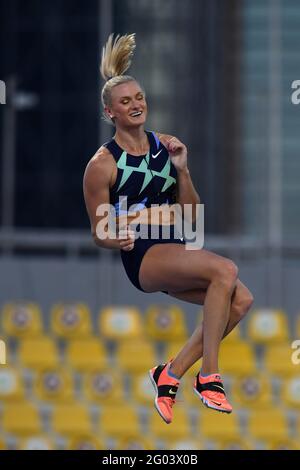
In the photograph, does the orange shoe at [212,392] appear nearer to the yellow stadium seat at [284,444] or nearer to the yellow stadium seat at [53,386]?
the yellow stadium seat at [284,444]

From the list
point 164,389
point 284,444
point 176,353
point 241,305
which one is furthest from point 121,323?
point 241,305

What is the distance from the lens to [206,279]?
9.23 meters

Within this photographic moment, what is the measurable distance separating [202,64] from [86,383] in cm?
1651

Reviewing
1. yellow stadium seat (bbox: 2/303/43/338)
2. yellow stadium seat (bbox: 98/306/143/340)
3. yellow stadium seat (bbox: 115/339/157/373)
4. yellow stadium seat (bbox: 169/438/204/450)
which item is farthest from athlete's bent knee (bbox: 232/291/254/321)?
yellow stadium seat (bbox: 2/303/43/338)

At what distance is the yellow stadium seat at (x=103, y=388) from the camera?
18422 mm

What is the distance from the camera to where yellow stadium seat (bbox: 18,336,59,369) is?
19.0m

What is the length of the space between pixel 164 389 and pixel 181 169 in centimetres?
160

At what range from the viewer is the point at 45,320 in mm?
21141

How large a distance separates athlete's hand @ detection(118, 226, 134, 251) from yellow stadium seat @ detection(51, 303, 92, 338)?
1058 cm

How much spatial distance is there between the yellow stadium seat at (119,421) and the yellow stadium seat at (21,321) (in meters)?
2.27

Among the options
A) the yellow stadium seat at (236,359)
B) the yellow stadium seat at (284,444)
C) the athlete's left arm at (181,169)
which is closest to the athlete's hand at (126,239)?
the athlete's left arm at (181,169)

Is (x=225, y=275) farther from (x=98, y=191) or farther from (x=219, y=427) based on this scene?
(x=219, y=427)

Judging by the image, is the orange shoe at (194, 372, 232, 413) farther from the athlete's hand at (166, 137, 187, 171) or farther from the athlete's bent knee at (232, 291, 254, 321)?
the athlete's hand at (166, 137, 187, 171)

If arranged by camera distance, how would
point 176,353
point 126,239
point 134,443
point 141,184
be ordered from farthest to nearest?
point 176,353 < point 134,443 < point 141,184 < point 126,239
